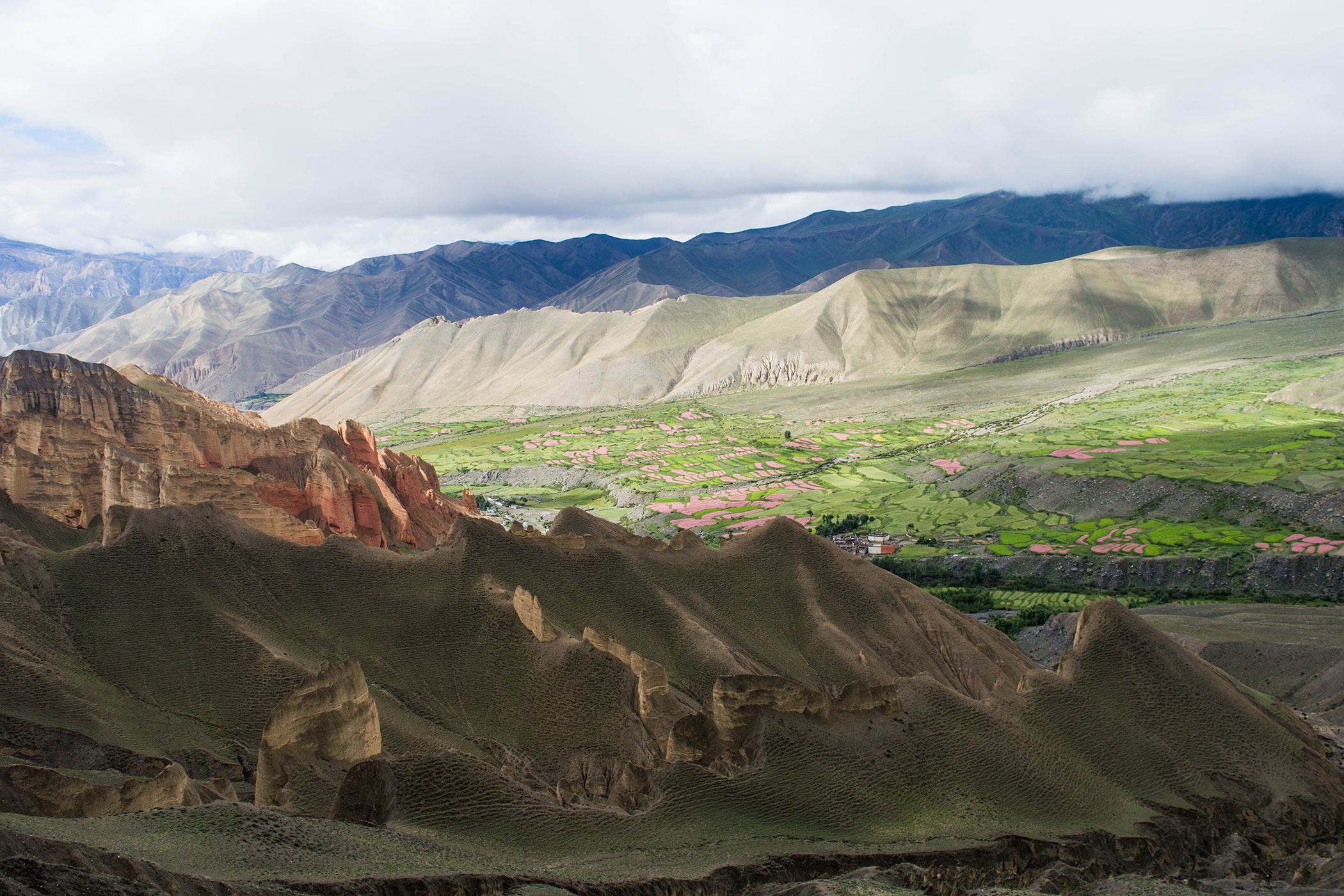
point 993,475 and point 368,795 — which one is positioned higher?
point 368,795

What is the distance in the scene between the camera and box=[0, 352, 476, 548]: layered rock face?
62.2 m

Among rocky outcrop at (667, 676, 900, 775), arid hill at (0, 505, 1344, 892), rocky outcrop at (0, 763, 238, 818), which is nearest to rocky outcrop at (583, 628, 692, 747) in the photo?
arid hill at (0, 505, 1344, 892)

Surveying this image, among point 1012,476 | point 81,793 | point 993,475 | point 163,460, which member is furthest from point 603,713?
point 993,475

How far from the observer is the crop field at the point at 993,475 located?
104188mm

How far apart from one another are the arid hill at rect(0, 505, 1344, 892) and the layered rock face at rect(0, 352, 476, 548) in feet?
40.4

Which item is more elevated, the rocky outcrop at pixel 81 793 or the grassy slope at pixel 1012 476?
the rocky outcrop at pixel 81 793

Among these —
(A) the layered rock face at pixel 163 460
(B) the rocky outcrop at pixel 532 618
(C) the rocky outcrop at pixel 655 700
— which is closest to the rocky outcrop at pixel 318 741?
(C) the rocky outcrop at pixel 655 700

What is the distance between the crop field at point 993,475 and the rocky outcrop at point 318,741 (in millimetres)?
80246

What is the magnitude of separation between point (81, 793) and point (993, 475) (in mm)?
122245

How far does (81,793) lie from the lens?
27281 millimetres

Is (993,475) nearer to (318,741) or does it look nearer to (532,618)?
(532,618)

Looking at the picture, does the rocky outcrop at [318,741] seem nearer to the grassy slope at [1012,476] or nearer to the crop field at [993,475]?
the grassy slope at [1012,476]

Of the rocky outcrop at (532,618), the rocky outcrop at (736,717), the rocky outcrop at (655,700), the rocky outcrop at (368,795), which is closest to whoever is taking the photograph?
the rocky outcrop at (368,795)

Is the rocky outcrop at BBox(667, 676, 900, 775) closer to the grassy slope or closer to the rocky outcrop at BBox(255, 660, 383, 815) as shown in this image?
the rocky outcrop at BBox(255, 660, 383, 815)
